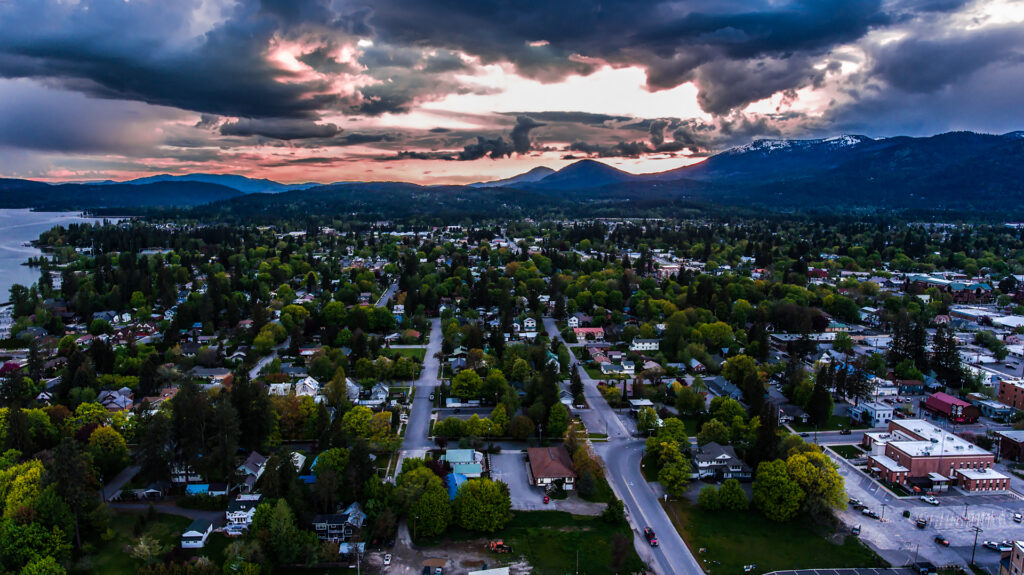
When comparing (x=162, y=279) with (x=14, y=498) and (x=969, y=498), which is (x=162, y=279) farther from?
(x=969, y=498)

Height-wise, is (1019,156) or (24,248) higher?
(1019,156)

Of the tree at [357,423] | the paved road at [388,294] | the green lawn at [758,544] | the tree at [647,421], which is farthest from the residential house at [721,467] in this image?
the paved road at [388,294]

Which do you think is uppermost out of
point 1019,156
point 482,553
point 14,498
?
point 1019,156

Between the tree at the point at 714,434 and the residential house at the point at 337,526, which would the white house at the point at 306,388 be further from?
the tree at the point at 714,434

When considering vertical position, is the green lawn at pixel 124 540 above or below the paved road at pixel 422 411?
below

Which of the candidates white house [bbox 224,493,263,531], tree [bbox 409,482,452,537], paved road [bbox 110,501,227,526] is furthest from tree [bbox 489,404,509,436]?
paved road [bbox 110,501,227,526]

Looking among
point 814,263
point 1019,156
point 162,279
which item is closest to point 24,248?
point 162,279
